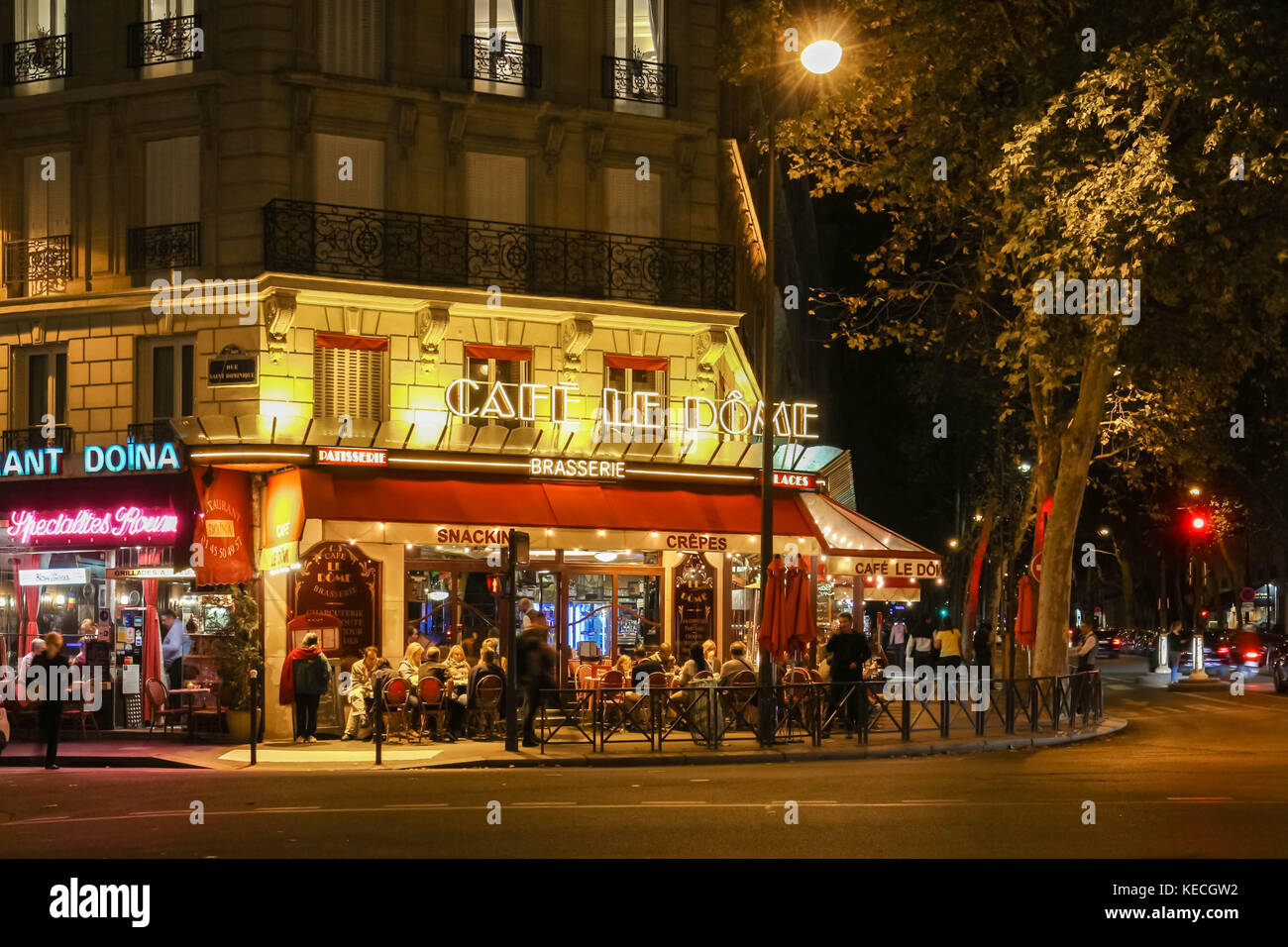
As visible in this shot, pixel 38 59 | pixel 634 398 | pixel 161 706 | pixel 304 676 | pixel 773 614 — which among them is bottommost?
pixel 161 706

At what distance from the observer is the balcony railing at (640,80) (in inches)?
1058

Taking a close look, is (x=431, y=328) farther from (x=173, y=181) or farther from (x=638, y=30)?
(x=638, y=30)

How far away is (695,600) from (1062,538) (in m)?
6.44

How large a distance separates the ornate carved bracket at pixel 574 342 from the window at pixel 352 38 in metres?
5.09

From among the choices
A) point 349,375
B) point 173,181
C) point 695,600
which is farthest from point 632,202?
point 173,181

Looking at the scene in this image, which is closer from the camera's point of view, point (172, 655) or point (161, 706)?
point (161, 706)

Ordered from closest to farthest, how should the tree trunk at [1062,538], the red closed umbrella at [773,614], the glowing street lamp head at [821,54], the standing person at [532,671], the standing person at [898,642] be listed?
1. the glowing street lamp head at [821,54]
2. the standing person at [532,671]
3. the red closed umbrella at [773,614]
4. the tree trunk at [1062,538]
5. the standing person at [898,642]

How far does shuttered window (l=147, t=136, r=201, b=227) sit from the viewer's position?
24.8 m

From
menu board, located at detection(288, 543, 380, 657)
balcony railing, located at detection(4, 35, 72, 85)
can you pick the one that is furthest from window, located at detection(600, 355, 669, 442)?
balcony railing, located at detection(4, 35, 72, 85)

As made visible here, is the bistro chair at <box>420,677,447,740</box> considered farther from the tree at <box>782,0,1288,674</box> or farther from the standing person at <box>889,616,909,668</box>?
the standing person at <box>889,616,909,668</box>

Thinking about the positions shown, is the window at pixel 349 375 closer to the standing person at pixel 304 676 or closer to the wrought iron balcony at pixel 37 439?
the standing person at pixel 304 676

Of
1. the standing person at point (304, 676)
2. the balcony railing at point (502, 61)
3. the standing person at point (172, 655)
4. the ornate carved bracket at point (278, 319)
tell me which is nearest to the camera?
the standing person at point (304, 676)

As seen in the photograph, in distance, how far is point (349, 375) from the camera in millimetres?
25109

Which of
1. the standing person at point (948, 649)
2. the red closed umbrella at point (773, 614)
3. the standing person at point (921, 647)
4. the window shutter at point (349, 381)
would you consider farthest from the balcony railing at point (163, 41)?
the standing person at point (921, 647)
